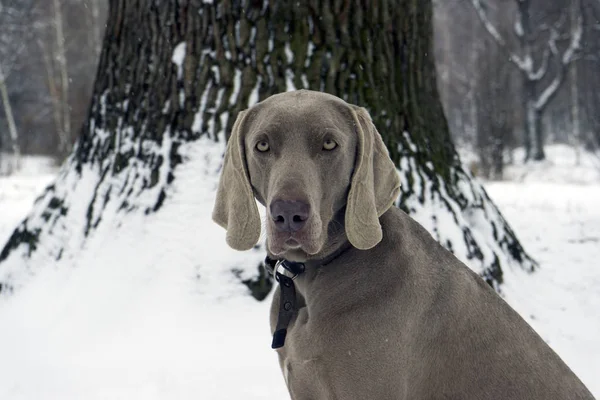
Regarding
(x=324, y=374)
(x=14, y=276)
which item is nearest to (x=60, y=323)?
(x=14, y=276)

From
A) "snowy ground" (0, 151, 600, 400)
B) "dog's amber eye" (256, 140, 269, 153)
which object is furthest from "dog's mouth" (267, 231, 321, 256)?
"snowy ground" (0, 151, 600, 400)

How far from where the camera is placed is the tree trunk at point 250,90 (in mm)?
3705

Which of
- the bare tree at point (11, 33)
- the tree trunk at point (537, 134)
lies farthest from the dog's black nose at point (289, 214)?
the tree trunk at point (537, 134)

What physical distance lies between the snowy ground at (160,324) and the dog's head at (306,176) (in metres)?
1.22

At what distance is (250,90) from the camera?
371 cm

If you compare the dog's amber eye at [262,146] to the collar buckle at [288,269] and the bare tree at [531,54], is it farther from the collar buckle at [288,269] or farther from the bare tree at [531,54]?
the bare tree at [531,54]

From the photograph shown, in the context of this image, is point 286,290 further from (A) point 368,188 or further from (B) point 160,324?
(B) point 160,324

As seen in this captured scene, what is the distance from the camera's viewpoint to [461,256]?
362 cm

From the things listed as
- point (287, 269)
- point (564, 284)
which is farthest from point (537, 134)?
point (287, 269)

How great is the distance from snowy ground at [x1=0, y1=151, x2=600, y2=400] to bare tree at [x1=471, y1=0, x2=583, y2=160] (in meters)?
17.2

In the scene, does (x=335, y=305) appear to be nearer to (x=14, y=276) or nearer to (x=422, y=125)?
(x=422, y=125)

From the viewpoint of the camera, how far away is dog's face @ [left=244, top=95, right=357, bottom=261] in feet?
6.03

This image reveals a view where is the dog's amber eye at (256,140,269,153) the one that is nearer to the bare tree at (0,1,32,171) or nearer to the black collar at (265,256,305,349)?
the black collar at (265,256,305,349)

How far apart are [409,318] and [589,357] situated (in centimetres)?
189
